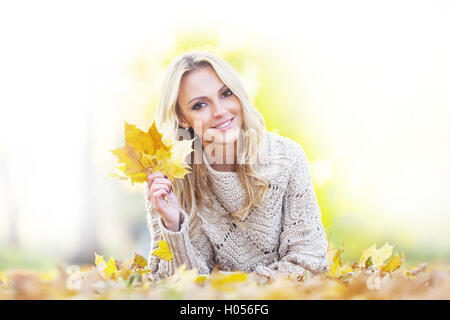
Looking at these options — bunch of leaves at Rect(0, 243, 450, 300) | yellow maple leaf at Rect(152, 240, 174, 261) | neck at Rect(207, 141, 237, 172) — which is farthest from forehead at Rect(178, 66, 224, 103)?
bunch of leaves at Rect(0, 243, 450, 300)

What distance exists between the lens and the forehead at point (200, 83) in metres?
1.56

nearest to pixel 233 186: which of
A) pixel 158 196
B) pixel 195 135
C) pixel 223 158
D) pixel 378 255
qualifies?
pixel 223 158

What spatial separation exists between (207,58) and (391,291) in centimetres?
98

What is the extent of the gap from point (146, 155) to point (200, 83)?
506 mm

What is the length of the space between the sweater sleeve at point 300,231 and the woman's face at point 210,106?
0.28 meters

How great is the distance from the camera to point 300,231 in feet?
5.27

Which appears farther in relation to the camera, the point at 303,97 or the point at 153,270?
the point at 303,97

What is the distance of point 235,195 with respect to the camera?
1.66 m

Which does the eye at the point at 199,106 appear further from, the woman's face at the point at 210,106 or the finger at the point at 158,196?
the finger at the point at 158,196

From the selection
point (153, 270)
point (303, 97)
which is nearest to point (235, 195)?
point (153, 270)

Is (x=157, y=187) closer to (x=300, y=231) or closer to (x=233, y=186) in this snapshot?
(x=233, y=186)

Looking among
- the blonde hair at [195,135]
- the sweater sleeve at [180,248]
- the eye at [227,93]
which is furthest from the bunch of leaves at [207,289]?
the eye at [227,93]
